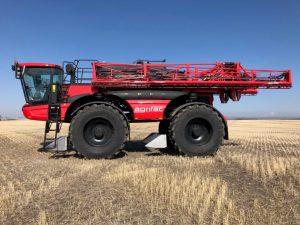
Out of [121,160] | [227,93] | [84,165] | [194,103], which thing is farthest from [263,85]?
[84,165]

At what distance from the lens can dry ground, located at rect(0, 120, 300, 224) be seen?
169 inches

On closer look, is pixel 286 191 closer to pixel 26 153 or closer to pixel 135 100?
pixel 135 100

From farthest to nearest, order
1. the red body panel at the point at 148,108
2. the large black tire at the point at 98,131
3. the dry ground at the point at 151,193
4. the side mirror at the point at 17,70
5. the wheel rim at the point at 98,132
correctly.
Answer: the red body panel at the point at 148,108
the side mirror at the point at 17,70
the wheel rim at the point at 98,132
the large black tire at the point at 98,131
the dry ground at the point at 151,193

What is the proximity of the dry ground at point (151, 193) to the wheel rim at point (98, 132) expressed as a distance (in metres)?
1.35

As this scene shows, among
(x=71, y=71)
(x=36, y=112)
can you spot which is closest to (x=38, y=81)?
(x=36, y=112)

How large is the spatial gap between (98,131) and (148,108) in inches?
70.2

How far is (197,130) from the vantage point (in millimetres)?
10141

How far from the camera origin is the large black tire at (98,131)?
9.43m

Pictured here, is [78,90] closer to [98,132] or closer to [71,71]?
[71,71]

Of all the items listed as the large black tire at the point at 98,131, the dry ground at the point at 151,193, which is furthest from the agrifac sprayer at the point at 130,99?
the dry ground at the point at 151,193

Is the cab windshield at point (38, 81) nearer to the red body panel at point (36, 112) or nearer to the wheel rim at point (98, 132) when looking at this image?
the red body panel at point (36, 112)

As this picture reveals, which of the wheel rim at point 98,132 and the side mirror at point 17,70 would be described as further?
the side mirror at point 17,70

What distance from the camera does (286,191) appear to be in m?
5.50

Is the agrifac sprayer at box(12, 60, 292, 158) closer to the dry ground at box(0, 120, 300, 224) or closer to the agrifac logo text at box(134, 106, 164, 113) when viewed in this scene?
the agrifac logo text at box(134, 106, 164, 113)
